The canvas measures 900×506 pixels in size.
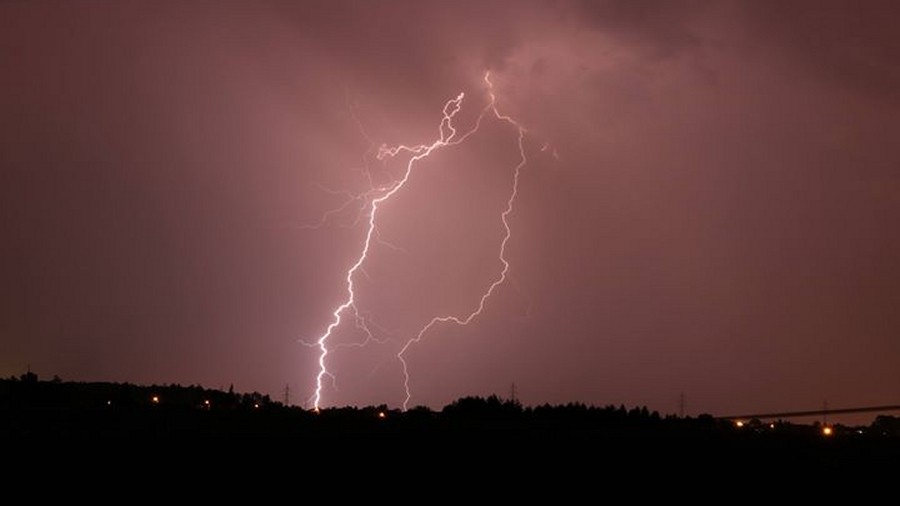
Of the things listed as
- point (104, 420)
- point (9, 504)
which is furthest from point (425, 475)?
point (104, 420)

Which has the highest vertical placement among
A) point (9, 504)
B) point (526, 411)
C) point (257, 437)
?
point (526, 411)

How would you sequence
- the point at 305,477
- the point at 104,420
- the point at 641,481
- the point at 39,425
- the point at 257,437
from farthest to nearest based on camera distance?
1. the point at 104,420
2. the point at 39,425
3. the point at 257,437
4. the point at 641,481
5. the point at 305,477

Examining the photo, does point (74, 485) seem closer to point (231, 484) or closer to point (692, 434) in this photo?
point (231, 484)

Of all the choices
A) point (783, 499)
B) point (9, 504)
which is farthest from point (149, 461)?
point (783, 499)

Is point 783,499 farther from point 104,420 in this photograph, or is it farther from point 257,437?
point 104,420

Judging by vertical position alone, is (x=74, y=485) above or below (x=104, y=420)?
below

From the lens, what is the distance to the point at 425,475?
20.2 m

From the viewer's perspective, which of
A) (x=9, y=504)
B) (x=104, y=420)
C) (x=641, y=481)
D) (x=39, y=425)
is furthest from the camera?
(x=104, y=420)

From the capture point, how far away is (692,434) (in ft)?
104

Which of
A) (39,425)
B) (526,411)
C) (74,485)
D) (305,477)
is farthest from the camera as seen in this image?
(526,411)

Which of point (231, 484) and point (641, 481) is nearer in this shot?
point (231, 484)

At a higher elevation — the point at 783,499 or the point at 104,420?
the point at 104,420

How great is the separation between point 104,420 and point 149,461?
12.2 metres

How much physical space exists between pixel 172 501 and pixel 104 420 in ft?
51.6
